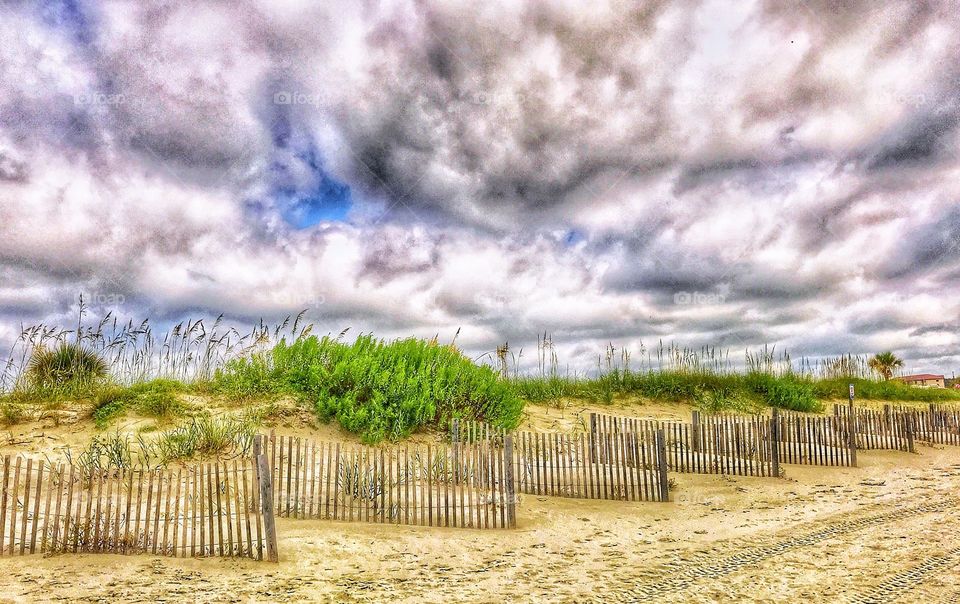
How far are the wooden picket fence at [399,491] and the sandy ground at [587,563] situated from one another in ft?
0.98

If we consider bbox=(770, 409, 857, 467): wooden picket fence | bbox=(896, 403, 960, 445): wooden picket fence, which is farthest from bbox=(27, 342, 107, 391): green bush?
bbox=(896, 403, 960, 445): wooden picket fence

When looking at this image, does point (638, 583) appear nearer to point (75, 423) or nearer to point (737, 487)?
point (737, 487)

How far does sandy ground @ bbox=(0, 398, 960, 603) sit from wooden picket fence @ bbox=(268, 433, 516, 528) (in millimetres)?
298

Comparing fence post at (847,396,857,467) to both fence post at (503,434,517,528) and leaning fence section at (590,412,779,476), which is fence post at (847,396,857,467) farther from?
fence post at (503,434,517,528)

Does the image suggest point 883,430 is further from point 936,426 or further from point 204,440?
point 204,440

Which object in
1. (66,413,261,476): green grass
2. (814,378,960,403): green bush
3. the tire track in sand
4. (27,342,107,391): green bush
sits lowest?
the tire track in sand

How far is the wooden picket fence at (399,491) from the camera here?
957 cm

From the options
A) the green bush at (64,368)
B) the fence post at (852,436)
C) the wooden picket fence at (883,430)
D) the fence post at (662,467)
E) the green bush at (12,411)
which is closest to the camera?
the fence post at (662,467)

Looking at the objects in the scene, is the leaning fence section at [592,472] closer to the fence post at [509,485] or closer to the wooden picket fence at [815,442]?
the fence post at [509,485]

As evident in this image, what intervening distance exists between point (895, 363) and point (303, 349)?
4239 centimetres

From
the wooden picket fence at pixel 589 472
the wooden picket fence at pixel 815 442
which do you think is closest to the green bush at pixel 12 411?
the wooden picket fence at pixel 589 472

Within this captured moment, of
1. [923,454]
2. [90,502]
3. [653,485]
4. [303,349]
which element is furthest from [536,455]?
[923,454]

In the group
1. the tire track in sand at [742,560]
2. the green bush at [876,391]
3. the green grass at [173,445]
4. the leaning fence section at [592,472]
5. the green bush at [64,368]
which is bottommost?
the tire track in sand at [742,560]

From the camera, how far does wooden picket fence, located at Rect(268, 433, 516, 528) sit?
31.4 ft
